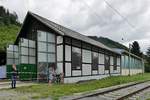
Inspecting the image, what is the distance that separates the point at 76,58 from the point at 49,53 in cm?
254

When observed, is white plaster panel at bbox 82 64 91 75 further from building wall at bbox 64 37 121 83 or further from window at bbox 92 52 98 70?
window at bbox 92 52 98 70

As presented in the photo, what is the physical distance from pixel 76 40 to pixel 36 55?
413 cm

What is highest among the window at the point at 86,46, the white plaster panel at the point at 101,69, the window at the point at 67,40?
the window at the point at 67,40

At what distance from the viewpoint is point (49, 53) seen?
85.4 feet

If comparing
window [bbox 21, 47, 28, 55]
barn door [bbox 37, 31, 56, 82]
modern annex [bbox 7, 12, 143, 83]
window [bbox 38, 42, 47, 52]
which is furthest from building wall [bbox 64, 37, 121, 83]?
window [bbox 21, 47, 28, 55]

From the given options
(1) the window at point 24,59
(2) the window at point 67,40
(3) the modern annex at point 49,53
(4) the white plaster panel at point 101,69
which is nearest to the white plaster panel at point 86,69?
(3) the modern annex at point 49,53

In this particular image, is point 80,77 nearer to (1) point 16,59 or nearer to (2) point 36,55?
(2) point 36,55

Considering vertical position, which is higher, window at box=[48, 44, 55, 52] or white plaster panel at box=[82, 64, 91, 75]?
window at box=[48, 44, 55, 52]

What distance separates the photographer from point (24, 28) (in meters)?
30.0

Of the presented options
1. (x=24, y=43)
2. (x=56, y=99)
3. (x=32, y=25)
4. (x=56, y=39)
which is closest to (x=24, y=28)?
(x=32, y=25)

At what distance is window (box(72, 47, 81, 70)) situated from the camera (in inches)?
1031

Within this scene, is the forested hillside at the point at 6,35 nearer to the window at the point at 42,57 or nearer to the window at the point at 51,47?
the window at the point at 42,57

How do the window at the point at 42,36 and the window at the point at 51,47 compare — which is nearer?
the window at the point at 51,47

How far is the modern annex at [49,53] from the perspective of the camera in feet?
82.6
